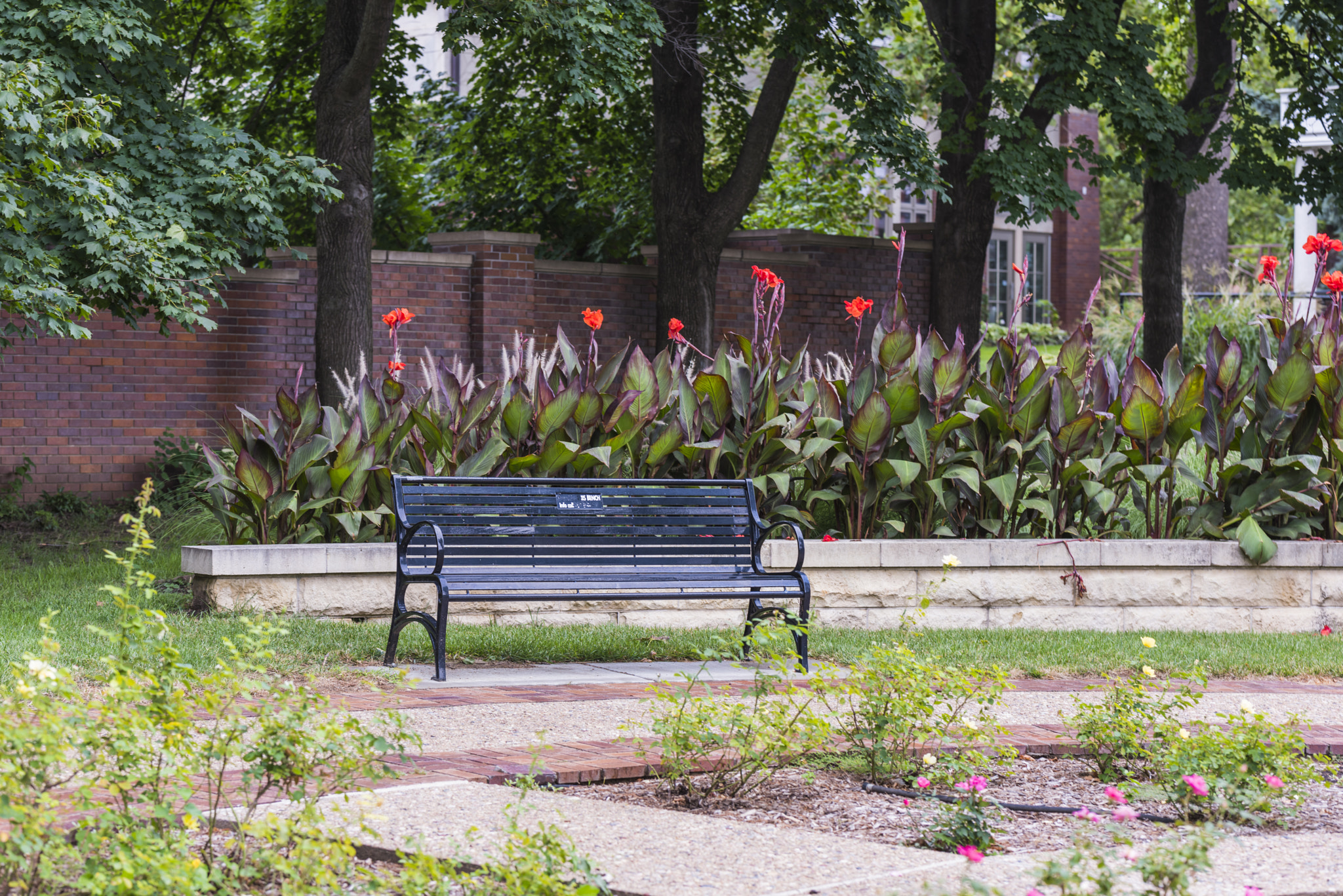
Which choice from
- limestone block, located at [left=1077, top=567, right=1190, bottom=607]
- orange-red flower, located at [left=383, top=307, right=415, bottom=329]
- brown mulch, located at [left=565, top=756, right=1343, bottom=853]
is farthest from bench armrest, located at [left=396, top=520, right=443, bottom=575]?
limestone block, located at [left=1077, top=567, right=1190, bottom=607]

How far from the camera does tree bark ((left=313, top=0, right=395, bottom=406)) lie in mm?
11453

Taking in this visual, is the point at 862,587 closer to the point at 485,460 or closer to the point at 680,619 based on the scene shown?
the point at 680,619

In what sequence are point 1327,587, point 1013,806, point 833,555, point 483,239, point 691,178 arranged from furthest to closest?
point 483,239 < point 691,178 < point 1327,587 < point 833,555 < point 1013,806

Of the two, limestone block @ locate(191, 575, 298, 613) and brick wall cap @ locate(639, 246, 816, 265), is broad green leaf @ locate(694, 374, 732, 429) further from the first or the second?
brick wall cap @ locate(639, 246, 816, 265)

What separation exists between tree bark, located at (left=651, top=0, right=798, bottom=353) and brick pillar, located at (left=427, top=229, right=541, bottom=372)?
1448mm

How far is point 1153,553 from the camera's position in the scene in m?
8.19

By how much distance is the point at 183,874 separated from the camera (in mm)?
2818

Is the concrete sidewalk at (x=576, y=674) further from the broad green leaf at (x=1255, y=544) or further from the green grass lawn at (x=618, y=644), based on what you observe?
the broad green leaf at (x=1255, y=544)

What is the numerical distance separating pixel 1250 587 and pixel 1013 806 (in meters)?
4.79

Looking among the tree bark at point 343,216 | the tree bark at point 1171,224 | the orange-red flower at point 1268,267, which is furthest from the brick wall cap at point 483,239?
the orange-red flower at point 1268,267

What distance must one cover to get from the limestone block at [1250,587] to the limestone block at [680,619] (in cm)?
271

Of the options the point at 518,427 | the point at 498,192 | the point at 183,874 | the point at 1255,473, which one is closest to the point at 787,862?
the point at 183,874

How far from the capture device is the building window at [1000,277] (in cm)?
3061

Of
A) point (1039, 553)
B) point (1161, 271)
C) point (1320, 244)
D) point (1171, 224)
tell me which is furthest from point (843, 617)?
point (1171, 224)
